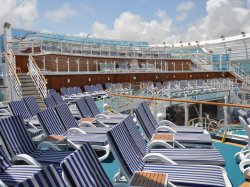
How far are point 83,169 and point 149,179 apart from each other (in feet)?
2.62

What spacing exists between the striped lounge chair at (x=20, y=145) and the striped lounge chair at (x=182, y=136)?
1.44m

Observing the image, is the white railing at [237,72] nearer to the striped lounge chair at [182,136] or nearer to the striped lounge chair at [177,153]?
the striped lounge chair at [182,136]

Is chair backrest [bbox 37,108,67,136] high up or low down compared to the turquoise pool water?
up

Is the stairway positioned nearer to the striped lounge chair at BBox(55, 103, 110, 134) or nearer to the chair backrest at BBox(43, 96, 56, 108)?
the chair backrest at BBox(43, 96, 56, 108)

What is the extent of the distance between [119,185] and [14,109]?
4.15 meters

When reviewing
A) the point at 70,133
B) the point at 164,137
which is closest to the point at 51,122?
the point at 70,133

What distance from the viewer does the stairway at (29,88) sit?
11.8m

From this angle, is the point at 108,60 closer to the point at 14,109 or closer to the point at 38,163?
the point at 14,109

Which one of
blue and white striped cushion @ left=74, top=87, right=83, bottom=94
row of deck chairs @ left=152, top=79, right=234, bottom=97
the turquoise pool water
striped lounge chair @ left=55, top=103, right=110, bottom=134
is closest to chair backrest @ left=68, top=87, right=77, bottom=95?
blue and white striped cushion @ left=74, top=87, right=83, bottom=94

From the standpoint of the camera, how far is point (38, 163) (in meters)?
3.42

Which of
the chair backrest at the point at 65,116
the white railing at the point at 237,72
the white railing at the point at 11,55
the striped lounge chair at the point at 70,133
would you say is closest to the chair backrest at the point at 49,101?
the chair backrest at the point at 65,116

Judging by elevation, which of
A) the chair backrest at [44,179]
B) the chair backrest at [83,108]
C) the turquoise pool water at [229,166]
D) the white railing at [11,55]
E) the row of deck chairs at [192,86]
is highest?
the white railing at [11,55]

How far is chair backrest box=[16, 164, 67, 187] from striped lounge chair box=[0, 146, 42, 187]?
3.85 ft

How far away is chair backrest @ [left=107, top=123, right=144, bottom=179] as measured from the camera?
308 cm
